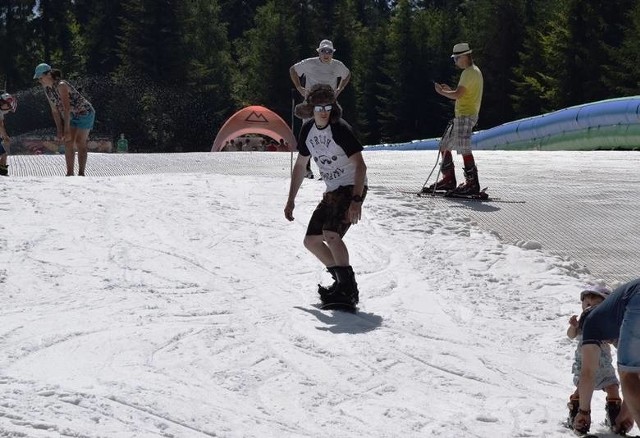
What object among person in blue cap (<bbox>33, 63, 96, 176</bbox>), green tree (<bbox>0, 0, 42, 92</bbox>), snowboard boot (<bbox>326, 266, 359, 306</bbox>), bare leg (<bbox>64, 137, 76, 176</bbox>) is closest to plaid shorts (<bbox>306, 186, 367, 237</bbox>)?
snowboard boot (<bbox>326, 266, 359, 306</bbox>)

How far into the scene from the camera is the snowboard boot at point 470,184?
43.1 feet

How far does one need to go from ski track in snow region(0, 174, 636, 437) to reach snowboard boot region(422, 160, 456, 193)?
29.4 inches

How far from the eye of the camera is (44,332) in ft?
24.4

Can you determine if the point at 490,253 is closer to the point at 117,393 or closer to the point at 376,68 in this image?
the point at 117,393

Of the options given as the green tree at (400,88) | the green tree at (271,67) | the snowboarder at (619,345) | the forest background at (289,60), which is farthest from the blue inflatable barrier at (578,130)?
the green tree at (271,67)

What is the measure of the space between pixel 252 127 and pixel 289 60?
23.9m

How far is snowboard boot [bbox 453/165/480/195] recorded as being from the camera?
1313 centimetres

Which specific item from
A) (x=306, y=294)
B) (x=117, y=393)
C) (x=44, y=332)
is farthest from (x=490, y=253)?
(x=117, y=393)

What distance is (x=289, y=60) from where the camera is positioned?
183 feet

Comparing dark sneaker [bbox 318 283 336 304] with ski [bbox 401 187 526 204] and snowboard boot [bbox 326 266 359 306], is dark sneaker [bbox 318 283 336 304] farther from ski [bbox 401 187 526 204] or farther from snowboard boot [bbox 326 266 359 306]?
ski [bbox 401 187 526 204]

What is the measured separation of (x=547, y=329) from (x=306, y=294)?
187cm

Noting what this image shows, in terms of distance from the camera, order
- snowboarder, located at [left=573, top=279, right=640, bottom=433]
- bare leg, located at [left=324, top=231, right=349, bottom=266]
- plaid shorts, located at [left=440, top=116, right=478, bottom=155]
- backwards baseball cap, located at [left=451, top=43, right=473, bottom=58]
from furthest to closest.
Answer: plaid shorts, located at [left=440, top=116, right=478, bottom=155]
backwards baseball cap, located at [left=451, top=43, right=473, bottom=58]
bare leg, located at [left=324, top=231, right=349, bottom=266]
snowboarder, located at [left=573, top=279, right=640, bottom=433]

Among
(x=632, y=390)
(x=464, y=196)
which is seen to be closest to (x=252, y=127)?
(x=464, y=196)

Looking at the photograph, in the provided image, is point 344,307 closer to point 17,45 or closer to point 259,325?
point 259,325
